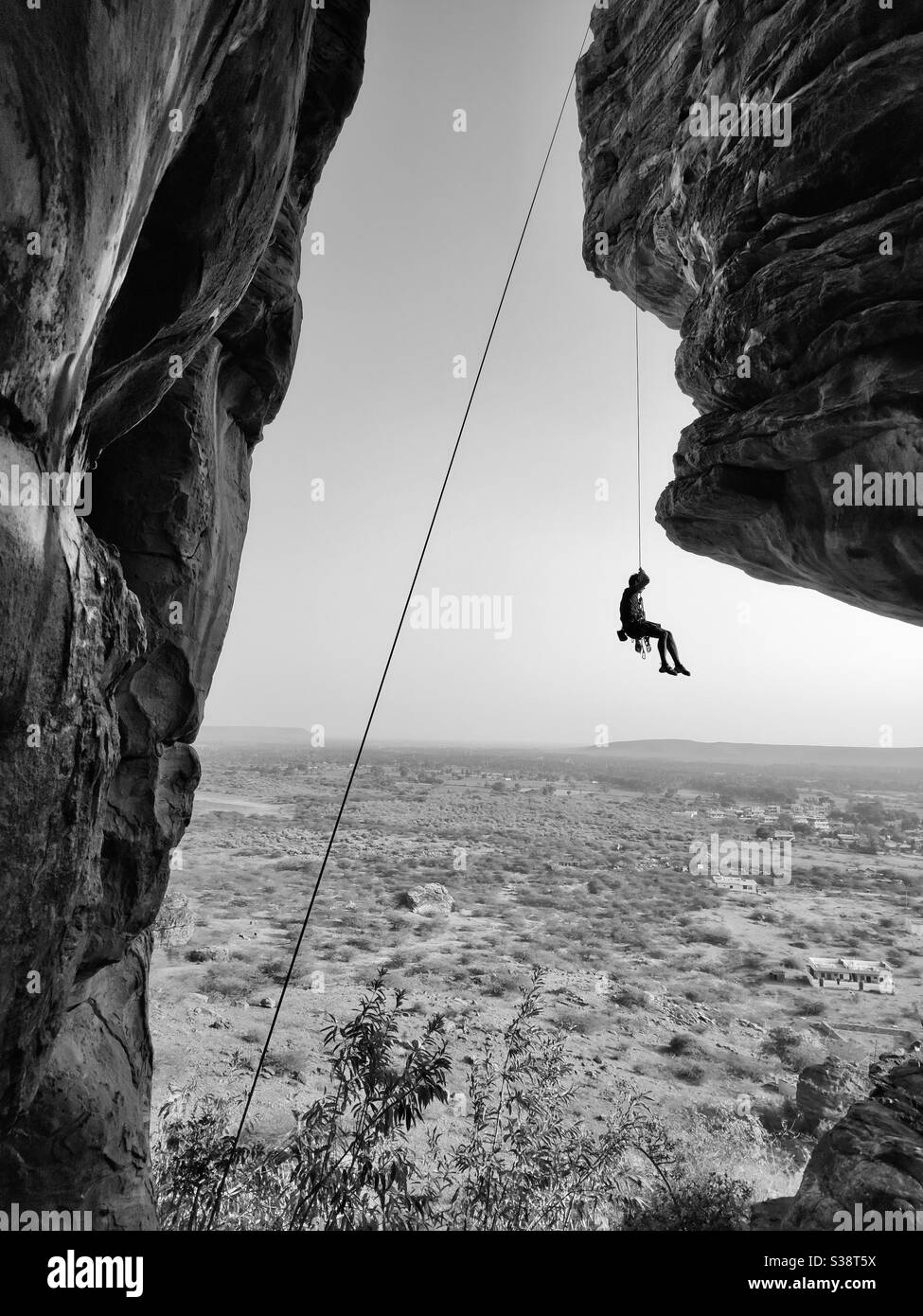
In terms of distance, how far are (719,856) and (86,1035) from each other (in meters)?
55.3

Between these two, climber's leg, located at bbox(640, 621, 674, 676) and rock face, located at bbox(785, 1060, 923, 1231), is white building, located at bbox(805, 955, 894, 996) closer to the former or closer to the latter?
rock face, located at bbox(785, 1060, 923, 1231)

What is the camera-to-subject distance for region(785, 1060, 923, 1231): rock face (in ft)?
25.5

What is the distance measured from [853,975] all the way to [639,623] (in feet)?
88.5

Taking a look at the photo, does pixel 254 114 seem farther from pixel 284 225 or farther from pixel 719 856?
pixel 719 856

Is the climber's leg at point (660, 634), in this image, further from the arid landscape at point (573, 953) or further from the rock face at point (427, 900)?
the rock face at point (427, 900)

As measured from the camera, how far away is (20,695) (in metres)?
3.65

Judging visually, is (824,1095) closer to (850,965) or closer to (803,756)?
(850,965)

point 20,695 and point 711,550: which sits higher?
point 711,550

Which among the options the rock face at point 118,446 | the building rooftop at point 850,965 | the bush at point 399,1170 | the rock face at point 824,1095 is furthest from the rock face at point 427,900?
the rock face at point 118,446

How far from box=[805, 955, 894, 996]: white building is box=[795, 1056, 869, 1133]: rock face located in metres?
11.7

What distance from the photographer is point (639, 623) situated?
9.22 m

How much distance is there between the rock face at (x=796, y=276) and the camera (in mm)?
7738

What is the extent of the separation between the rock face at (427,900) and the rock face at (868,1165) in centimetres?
2448
